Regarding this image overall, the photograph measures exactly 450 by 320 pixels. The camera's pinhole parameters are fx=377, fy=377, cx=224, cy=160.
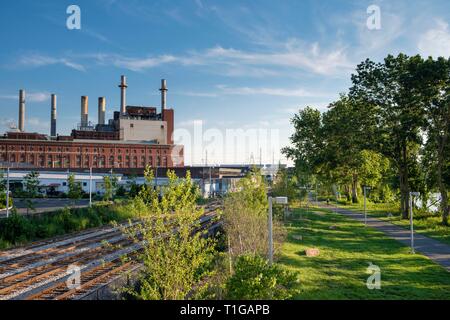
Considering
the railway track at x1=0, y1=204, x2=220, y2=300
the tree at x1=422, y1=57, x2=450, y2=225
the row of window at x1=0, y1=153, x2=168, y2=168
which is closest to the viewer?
the railway track at x1=0, y1=204, x2=220, y2=300

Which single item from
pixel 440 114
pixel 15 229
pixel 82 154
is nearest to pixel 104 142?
pixel 82 154

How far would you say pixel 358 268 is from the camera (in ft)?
59.8

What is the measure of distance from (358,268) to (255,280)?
10.6 metres

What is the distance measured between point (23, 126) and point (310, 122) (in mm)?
77831

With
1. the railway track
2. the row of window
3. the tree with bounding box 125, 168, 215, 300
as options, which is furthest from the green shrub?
the row of window

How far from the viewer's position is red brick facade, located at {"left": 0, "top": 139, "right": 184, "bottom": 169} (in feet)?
312

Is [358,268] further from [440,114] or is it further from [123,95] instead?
[123,95]

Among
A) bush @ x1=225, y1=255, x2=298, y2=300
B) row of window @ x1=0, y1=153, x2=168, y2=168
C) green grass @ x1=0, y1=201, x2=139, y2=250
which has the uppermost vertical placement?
row of window @ x1=0, y1=153, x2=168, y2=168

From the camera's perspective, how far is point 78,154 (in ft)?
328

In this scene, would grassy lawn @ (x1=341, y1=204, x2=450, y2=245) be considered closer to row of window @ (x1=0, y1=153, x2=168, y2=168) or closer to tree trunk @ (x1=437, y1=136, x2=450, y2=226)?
tree trunk @ (x1=437, y1=136, x2=450, y2=226)

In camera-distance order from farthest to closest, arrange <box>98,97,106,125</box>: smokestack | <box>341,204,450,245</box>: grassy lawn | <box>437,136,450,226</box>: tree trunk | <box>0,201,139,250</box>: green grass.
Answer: <box>98,97,106,125</box>: smokestack → <box>437,136,450,226</box>: tree trunk → <box>341,204,450,245</box>: grassy lawn → <box>0,201,139,250</box>: green grass

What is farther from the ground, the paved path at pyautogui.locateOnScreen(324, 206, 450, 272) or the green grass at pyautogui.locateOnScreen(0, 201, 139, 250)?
the green grass at pyautogui.locateOnScreen(0, 201, 139, 250)
